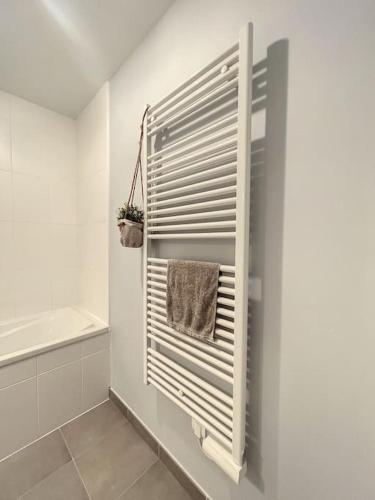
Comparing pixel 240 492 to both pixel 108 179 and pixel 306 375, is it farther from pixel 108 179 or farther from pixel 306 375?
pixel 108 179

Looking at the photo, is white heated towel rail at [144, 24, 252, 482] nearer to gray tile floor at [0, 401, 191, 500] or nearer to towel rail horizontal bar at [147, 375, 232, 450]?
towel rail horizontal bar at [147, 375, 232, 450]

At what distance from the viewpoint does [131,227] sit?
3.48ft

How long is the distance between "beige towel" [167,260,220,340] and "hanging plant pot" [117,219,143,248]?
0.25m

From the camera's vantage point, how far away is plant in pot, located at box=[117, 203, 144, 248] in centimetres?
106

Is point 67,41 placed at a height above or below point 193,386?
above

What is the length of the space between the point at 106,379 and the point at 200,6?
2260 millimetres

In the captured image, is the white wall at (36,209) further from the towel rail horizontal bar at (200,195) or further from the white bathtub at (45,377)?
the towel rail horizontal bar at (200,195)

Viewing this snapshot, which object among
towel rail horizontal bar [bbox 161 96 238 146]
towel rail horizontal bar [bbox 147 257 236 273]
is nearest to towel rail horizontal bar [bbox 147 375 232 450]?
towel rail horizontal bar [bbox 147 257 236 273]

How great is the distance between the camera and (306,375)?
643 mm

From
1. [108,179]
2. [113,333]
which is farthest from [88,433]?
[108,179]

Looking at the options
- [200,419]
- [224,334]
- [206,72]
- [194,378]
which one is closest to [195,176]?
[206,72]

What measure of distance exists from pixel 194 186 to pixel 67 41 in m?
1.25

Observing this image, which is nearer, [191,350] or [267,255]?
[267,255]

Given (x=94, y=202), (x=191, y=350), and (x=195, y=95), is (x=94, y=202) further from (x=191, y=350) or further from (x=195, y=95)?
(x=191, y=350)
